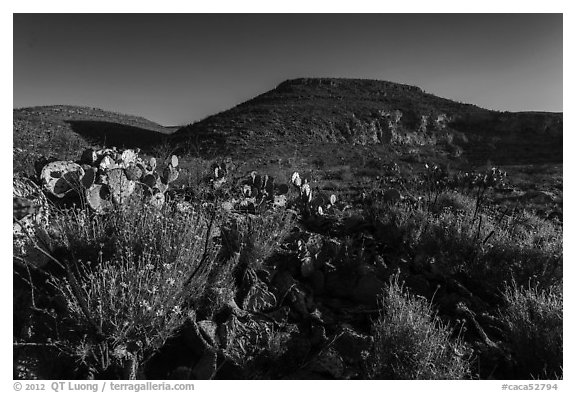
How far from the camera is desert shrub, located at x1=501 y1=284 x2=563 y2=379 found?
3.38 meters

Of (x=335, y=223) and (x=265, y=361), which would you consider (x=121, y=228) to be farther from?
(x=335, y=223)

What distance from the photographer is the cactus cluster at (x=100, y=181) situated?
4379mm

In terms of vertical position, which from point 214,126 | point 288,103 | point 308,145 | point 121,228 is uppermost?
point 288,103

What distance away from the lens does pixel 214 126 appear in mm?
34250

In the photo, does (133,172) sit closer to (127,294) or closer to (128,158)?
(128,158)

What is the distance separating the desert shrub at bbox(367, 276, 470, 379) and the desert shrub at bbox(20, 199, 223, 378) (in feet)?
5.08

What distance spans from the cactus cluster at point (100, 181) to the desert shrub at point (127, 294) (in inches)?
24.9

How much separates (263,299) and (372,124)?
37703 millimetres

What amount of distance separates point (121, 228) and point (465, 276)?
12.2 ft

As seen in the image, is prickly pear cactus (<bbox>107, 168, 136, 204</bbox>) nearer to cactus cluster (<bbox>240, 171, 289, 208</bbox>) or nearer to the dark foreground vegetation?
the dark foreground vegetation

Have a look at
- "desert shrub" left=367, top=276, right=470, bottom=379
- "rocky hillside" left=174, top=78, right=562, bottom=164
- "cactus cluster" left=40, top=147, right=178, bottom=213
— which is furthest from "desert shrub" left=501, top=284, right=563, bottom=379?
"rocky hillside" left=174, top=78, right=562, bottom=164

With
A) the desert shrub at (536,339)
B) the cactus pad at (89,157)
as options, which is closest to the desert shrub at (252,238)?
the cactus pad at (89,157)
